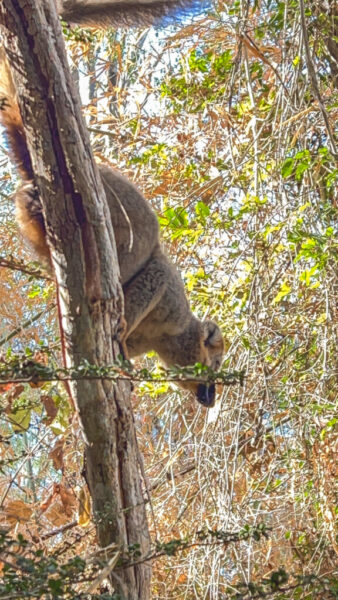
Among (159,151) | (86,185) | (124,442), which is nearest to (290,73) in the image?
(159,151)

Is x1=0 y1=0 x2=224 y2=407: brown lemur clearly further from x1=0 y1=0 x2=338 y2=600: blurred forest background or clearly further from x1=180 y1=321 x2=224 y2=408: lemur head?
x1=0 y1=0 x2=338 y2=600: blurred forest background

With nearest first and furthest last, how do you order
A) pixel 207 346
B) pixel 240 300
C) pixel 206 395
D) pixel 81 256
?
pixel 81 256
pixel 206 395
pixel 207 346
pixel 240 300

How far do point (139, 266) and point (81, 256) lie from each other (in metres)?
1.92

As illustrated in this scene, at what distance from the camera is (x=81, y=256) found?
10.0ft

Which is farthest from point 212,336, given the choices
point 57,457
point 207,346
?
point 57,457

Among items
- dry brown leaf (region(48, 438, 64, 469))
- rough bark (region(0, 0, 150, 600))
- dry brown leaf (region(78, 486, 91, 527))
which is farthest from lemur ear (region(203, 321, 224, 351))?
rough bark (region(0, 0, 150, 600))

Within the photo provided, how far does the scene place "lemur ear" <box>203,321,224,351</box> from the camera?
5.70 metres

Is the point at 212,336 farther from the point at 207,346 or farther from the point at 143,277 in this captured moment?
the point at 143,277

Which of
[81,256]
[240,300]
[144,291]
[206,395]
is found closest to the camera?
[81,256]

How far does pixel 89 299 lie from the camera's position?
3.09 m

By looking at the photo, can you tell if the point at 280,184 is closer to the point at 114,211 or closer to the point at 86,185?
the point at 114,211

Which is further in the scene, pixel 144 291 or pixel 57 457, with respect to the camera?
pixel 144 291

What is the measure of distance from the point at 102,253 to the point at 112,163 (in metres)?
3.67

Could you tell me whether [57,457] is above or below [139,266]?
below
